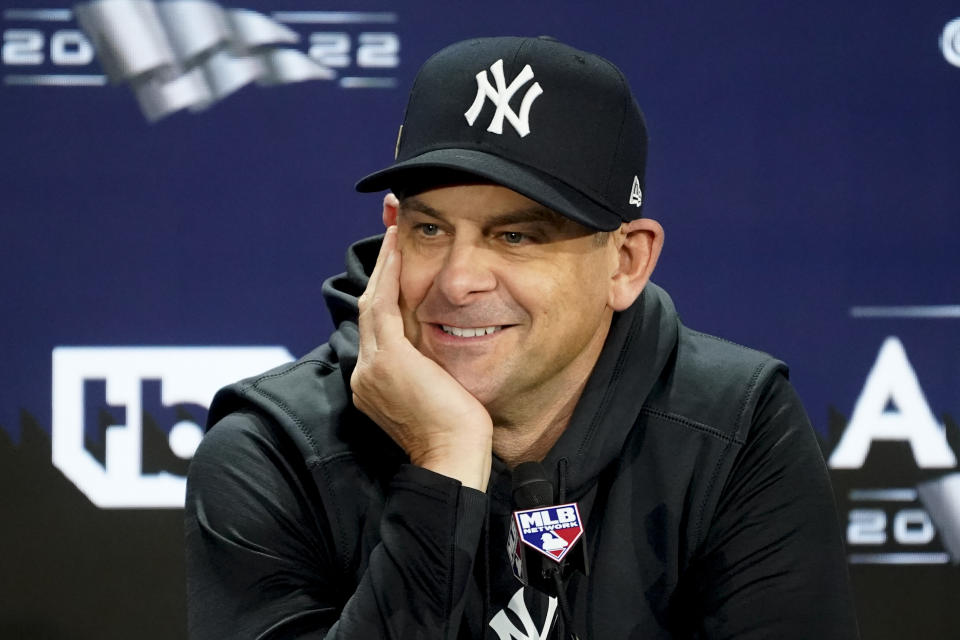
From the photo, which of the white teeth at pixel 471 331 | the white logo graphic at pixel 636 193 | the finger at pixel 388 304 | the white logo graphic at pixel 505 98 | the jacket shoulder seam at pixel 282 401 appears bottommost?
the jacket shoulder seam at pixel 282 401

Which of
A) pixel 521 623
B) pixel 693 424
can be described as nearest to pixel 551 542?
pixel 521 623

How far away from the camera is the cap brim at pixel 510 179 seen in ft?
4.92

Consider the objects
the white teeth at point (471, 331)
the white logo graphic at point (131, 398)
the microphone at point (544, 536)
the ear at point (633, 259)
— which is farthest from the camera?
the white logo graphic at point (131, 398)

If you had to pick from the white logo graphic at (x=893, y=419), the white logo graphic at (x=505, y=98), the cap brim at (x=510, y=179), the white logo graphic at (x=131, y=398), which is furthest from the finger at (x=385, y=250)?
the white logo graphic at (x=893, y=419)

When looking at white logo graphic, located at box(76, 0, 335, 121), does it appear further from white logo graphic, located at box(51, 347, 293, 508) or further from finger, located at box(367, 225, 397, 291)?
finger, located at box(367, 225, 397, 291)

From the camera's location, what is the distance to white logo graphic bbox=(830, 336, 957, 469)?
2.93 m

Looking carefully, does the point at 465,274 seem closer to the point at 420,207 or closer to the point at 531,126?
the point at 420,207

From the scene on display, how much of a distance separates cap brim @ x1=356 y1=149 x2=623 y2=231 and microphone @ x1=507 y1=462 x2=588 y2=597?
344 mm

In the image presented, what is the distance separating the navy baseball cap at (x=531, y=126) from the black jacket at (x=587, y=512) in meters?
0.28

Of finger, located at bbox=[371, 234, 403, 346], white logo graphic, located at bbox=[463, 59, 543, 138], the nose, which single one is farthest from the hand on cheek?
white logo graphic, located at bbox=[463, 59, 543, 138]

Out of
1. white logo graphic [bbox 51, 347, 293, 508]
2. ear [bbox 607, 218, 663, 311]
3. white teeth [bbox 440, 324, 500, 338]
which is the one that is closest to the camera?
white teeth [bbox 440, 324, 500, 338]

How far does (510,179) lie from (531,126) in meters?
0.10

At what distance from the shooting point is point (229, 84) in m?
2.96

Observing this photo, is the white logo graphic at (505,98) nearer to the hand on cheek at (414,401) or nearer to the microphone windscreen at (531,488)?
the hand on cheek at (414,401)
